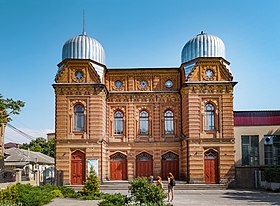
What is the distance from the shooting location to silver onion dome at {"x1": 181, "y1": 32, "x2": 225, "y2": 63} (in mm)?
38531

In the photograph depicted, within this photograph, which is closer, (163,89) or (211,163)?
(211,163)

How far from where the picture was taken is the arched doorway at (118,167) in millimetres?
39812

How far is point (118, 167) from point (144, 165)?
244cm

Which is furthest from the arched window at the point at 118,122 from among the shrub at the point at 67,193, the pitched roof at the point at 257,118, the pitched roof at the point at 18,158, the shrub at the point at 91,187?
the pitched roof at the point at 18,158

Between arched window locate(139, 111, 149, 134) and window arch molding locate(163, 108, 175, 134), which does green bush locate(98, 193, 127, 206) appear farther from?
window arch molding locate(163, 108, 175, 134)

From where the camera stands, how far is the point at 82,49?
38.8 metres

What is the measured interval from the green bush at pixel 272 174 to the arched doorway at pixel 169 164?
8.22 m

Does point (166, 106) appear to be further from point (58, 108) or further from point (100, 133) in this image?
point (58, 108)

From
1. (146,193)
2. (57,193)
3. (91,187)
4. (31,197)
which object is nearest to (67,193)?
(57,193)

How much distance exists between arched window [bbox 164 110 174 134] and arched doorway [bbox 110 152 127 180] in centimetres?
478

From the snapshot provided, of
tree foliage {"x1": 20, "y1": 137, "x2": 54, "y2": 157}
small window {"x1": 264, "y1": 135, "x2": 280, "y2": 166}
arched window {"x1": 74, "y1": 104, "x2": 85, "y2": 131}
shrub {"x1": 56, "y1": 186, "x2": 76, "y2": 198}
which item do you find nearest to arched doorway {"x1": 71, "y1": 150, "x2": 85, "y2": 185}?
arched window {"x1": 74, "y1": 104, "x2": 85, "y2": 131}

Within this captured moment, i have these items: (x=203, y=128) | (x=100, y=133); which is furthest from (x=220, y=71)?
(x=100, y=133)

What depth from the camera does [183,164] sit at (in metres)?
38.8

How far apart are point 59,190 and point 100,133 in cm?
975
